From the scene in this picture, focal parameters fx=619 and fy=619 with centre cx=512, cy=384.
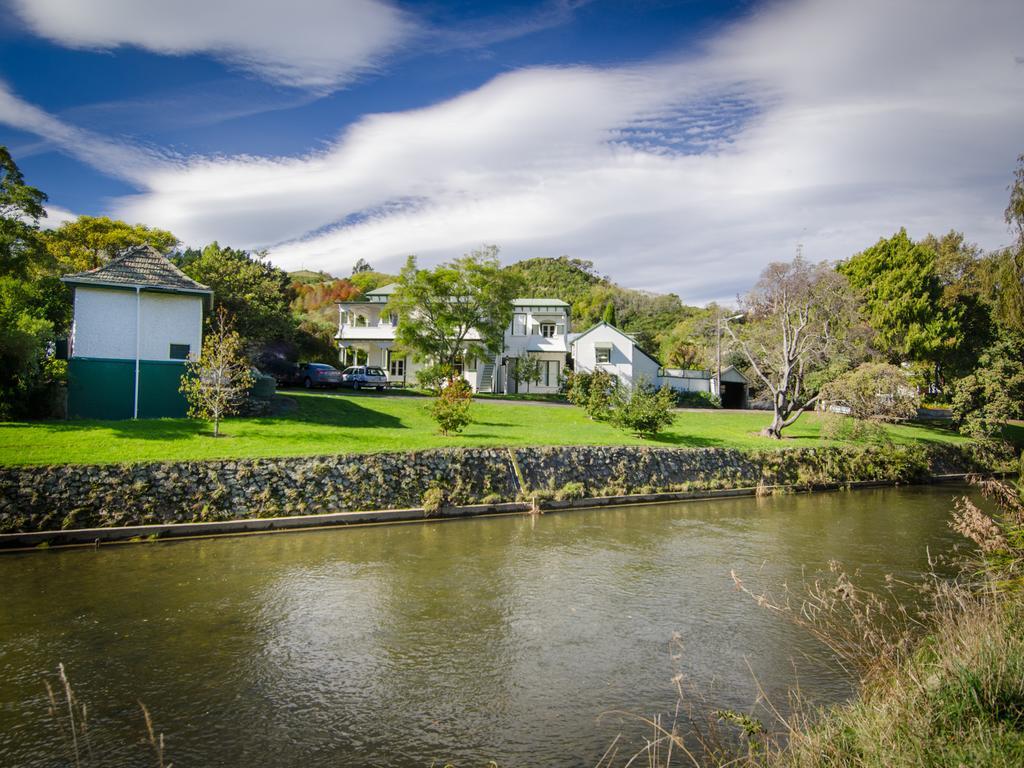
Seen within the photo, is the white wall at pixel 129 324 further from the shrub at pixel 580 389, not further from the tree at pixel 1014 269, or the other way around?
the tree at pixel 1014 269

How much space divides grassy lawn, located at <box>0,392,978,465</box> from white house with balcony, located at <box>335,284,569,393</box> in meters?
13.2

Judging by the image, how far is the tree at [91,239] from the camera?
136 feet

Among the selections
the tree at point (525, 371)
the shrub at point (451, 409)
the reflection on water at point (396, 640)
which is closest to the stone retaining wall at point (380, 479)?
the reflection on water at point (396, 640)

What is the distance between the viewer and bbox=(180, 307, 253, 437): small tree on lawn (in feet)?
70.9

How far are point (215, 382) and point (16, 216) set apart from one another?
27.1 ft

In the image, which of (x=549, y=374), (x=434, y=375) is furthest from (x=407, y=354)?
(x=549, y=374)

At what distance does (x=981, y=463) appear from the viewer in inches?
1271

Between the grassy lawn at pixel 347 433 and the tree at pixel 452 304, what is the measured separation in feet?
21.4

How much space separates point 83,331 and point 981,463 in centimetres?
4205

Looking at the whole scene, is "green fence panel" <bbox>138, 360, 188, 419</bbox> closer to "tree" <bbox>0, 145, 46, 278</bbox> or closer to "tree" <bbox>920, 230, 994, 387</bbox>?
"tree" <bbox>0, 145, 46, 278</bbox>

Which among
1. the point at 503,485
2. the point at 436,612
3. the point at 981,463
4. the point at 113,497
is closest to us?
the point at 436,612

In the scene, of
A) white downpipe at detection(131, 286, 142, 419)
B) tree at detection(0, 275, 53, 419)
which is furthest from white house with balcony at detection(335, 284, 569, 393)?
tree at detection(0, 275, 53, 419)

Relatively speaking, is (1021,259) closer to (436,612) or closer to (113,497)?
(436,612)

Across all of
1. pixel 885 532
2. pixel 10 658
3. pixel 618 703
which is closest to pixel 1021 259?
pixel 885 532
